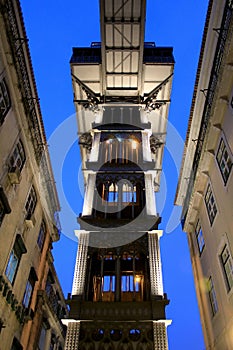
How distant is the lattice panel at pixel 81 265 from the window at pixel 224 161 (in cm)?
898

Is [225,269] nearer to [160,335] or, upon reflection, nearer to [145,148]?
[160,335]

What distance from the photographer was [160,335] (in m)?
15.3

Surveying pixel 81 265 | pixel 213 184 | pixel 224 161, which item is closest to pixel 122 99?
pixel 213 184

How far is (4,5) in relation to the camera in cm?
1484

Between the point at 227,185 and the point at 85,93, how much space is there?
2297 centimetres

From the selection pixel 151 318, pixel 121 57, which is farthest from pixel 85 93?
pixel 151 318

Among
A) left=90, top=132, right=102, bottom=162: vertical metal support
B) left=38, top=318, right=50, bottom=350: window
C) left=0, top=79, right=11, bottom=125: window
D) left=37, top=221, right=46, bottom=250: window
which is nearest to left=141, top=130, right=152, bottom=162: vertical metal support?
left=90, top=132, right=102, bottom=162: vertical metal support

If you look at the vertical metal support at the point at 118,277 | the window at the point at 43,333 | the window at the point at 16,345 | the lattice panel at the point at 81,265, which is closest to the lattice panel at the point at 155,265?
the vertical metal support at the point at 118,277

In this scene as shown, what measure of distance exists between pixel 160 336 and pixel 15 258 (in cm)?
843

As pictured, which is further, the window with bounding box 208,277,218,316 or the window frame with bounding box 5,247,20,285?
the window with bounding box 208,277,218,316

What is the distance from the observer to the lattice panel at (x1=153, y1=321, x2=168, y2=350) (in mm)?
14938

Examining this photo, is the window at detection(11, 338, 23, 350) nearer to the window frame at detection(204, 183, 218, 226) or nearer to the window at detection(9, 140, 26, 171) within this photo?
the window at detection(9, 140, 26, 171)

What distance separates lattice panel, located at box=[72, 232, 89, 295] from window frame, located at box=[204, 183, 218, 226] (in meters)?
7.42

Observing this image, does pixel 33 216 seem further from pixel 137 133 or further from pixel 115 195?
pixel 137 133
